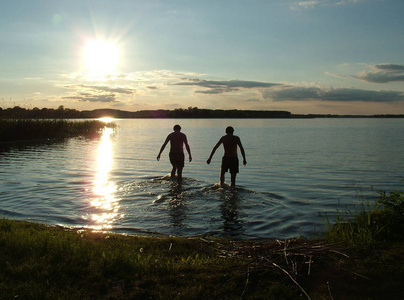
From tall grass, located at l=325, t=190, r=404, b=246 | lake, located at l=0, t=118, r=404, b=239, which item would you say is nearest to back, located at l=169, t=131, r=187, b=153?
lake, located at l=0, t=118, r=404, b=239

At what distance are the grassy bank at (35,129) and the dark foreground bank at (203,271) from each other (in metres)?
38.0

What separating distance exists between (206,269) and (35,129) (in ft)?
144

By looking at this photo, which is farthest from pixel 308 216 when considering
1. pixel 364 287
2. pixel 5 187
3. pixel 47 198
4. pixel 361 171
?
pixel 5 187

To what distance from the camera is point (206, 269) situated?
210 inches

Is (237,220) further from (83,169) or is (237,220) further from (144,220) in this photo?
(83,169)

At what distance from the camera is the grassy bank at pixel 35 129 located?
39.5 m

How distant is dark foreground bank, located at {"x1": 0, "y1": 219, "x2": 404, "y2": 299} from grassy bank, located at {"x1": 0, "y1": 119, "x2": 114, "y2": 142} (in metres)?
38.0

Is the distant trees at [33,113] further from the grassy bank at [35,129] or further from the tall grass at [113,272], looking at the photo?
the tall grass at [113,272]

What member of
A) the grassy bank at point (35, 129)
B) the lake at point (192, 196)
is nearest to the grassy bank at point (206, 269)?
the lake at point (192, 196)

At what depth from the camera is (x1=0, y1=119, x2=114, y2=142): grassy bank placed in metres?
39.5

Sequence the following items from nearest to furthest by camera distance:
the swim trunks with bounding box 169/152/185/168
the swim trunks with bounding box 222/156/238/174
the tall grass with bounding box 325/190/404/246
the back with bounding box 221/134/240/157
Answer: the tall grass with bounding box 325/190/404/246, the back with bounding box 221/134/240/157, the swim trunks with bounding box 222/156/238/174, the swim trunks with bounding box 169/152/185/168

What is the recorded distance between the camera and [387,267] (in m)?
5.16

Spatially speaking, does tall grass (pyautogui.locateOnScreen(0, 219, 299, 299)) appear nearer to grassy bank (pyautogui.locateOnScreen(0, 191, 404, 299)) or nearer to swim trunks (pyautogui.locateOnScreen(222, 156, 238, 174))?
grassy bank (pyautogui.locateOnScreen(0, 191, 404, 299))

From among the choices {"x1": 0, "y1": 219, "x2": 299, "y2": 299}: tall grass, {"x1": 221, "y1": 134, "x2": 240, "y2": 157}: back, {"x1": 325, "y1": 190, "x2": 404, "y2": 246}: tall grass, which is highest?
{"x1": 221, "y1": 134, "x2": 240, "y2": 157}: back
